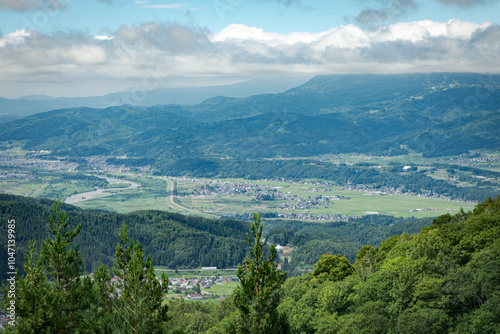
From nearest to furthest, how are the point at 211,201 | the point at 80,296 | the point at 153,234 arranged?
the point at 80,296, the point at 153,234, the point at 211,201

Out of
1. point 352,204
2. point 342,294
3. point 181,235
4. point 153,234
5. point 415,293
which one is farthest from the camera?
point 352,204

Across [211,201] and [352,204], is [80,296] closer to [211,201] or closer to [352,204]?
[211,201]

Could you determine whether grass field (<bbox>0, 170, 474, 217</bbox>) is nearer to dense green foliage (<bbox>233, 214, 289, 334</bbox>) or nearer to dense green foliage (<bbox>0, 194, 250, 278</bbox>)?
dense green foliage (<bbox>0, 194, 250, 278</bbox>)

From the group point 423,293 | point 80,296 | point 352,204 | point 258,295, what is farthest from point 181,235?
point 258,295

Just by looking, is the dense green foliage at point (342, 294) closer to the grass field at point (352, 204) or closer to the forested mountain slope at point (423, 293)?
the forested mountain slope at point (423, 293)

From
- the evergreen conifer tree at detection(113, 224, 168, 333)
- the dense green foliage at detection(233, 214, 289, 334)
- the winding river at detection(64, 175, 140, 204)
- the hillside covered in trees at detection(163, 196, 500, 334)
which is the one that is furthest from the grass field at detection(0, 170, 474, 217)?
the dense green foliage at detection(233, 214, 289, 334)

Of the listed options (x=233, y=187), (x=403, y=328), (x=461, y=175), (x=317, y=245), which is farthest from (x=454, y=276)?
(x=461, y=175)

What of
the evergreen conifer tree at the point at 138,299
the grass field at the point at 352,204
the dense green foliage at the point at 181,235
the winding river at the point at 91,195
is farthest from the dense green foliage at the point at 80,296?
the winding river at the point at 91,195

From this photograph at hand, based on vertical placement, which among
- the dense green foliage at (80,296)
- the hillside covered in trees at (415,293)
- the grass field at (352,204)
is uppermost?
the dense green foliage at (80,296)

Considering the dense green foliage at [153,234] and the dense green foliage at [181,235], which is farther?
the dense green foliage at [181,235]

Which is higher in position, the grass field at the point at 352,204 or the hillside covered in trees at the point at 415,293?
the hillside covered in trees at the point at 415,293

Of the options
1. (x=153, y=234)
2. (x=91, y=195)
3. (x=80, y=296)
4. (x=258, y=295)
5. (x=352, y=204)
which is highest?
(x=258, y=295)
